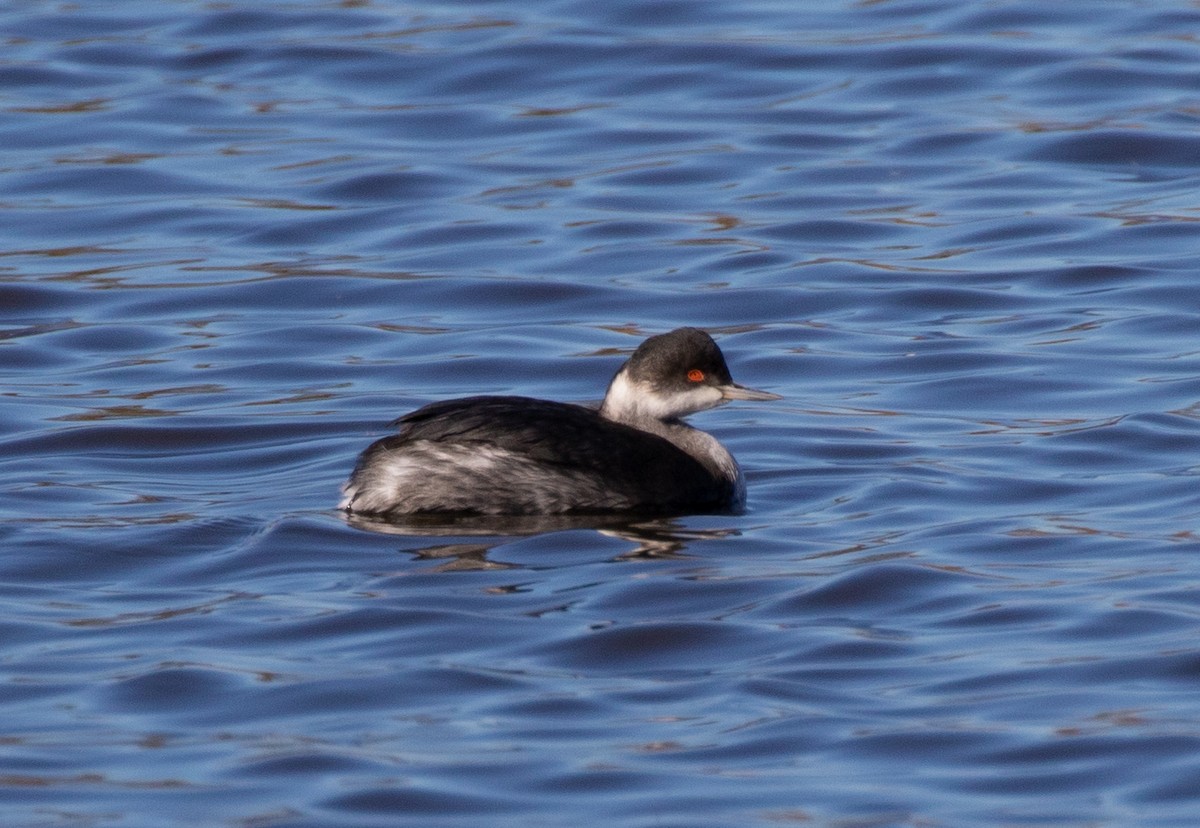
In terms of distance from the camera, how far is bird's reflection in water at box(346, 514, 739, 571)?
8.72m

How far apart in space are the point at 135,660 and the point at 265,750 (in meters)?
0.93

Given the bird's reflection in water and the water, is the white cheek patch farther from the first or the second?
the bird's reflection in water

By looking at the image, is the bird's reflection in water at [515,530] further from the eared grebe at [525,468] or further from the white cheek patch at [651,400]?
the white cheek patch at [651,400]

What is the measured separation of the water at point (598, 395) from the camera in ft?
21.7

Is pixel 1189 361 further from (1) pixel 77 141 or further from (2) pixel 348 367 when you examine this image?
(1) pixel 77 141

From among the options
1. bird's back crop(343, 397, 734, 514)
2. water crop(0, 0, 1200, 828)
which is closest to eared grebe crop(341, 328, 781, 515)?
bird's back crop(343, 397, 734, 514)

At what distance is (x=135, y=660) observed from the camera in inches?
290

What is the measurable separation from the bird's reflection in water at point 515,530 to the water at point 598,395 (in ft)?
0.12

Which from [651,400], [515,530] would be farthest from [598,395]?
[515,530]

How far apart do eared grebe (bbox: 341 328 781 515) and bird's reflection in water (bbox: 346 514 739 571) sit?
0.04 meters

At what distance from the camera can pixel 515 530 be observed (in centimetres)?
901

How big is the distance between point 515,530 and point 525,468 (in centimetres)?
28

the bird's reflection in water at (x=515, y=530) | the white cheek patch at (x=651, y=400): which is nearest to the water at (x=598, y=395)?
the bird's reflection in water at (x=515, y=530)

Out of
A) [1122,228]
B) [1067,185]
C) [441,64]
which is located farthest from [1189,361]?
[441,64]
